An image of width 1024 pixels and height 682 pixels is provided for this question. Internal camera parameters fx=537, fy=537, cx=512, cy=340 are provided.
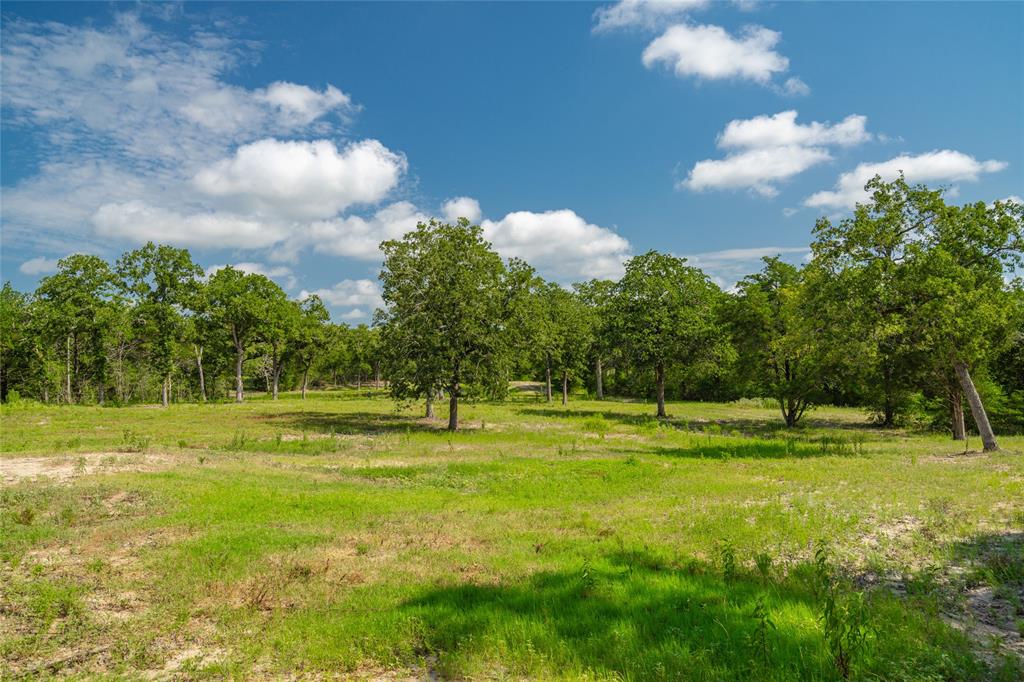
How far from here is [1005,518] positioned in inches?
480

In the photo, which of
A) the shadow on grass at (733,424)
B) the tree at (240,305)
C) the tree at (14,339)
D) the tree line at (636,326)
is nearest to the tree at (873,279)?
the tree line at (636,326)

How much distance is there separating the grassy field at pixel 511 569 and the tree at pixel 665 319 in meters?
27.2

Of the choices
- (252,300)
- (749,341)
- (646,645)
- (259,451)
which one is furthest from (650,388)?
(646,645)

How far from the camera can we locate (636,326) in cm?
5019

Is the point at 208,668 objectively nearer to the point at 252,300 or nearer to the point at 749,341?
the point at 749,341

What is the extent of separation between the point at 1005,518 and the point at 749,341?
1418 inches

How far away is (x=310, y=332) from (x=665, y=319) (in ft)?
166

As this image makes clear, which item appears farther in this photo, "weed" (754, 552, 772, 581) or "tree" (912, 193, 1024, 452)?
"tree" (912, 193, 1024, 452)

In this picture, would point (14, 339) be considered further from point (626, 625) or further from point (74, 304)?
point (626, 625)

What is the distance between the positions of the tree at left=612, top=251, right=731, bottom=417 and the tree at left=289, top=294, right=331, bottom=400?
150ft

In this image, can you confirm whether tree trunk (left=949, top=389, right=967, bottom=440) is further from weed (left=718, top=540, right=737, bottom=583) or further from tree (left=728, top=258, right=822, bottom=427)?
weed (left=718, top=540, right=737, bottom=583)

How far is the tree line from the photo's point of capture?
24.8 metres

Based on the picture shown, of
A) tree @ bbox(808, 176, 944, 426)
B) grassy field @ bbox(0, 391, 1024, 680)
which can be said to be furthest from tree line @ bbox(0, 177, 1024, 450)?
grassy field @ bbox(0, 391, 1024, 680)

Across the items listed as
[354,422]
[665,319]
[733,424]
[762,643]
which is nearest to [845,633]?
[762,643]
